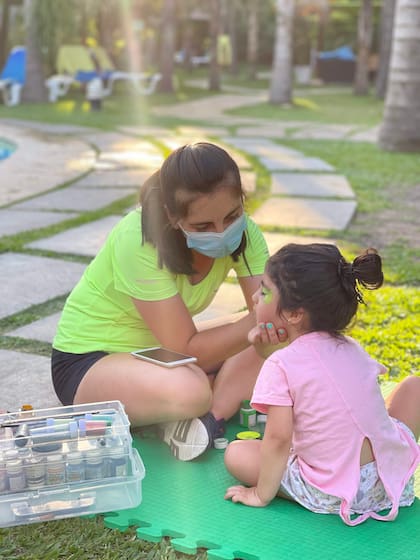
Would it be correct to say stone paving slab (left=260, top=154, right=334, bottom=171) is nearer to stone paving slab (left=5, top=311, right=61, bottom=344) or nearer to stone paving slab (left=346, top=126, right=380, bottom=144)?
stone paving slab (left=346, top=126, right=380, bottom=144)

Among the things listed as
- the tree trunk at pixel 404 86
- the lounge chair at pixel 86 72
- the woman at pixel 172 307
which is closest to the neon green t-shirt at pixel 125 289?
the woman at pixel 172 307

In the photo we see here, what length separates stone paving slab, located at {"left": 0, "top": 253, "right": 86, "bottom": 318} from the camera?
3.93 meters

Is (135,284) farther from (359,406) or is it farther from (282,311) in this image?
(359,406)

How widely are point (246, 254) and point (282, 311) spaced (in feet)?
1.93

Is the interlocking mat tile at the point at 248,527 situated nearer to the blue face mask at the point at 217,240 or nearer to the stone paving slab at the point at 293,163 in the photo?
the blue face mask at the point at 217,240

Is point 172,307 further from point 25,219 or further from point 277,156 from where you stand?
point 277,156

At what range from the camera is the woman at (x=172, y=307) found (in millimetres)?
2443

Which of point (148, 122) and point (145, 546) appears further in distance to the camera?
point (148, 122)

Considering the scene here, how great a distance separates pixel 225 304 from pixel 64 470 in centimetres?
180

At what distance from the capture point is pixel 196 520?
2205 mm

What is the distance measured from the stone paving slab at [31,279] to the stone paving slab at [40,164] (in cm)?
189

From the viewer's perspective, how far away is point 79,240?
498 centimetres

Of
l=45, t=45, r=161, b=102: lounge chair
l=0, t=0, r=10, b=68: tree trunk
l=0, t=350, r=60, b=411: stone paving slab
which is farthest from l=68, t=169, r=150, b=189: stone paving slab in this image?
l=0, t=0, r=10, b=68: tree trunk

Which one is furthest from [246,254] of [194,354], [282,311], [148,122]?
[148,122]
